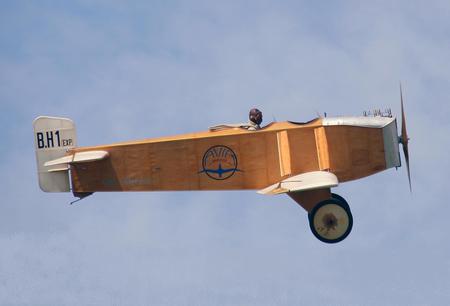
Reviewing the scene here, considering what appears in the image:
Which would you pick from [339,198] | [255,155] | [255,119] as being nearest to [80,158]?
[255,155]

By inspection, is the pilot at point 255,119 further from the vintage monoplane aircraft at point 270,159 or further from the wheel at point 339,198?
the wheel at point 339,198

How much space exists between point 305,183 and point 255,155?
7.65ft

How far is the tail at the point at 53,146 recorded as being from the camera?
3306cm

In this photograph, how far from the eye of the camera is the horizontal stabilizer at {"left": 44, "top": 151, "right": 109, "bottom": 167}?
106 feet

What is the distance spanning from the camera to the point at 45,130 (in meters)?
33.3

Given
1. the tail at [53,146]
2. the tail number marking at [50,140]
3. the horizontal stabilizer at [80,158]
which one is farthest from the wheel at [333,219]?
the tail number marking at [50,140]

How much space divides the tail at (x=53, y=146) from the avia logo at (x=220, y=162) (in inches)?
169

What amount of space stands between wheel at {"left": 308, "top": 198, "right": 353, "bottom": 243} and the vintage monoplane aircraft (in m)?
0.03

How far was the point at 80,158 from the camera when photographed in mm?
32625

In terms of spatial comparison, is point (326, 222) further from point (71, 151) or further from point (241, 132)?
point (71, 151)

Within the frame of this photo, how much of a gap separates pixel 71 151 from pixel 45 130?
1.09m

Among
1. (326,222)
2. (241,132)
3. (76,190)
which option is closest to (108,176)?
(76,190)

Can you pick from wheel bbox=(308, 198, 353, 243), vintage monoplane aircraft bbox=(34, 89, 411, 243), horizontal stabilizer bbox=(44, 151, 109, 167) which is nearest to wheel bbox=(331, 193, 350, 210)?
vintage monoplane aircraft bbox=(34, 89, 411, 243)

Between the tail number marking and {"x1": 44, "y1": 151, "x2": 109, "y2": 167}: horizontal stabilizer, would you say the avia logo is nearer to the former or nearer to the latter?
{"x1": 44, "y1": 151, "x2": 109, "y2": 167}: horizontal stabilizer
